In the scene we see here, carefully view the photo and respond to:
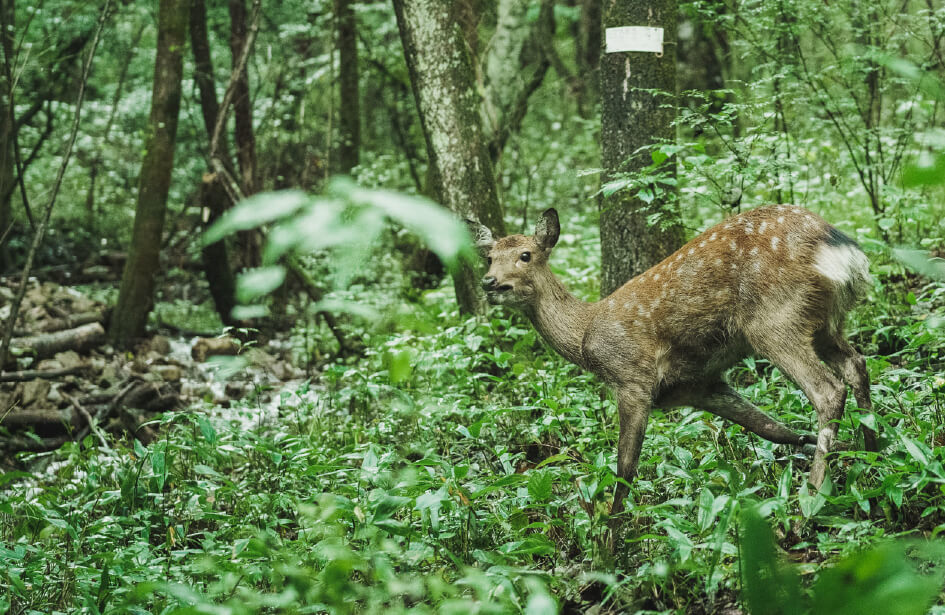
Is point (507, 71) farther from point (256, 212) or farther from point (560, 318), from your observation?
point (256, 212)

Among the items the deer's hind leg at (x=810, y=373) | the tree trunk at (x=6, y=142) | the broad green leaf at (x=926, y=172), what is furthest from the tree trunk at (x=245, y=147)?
the broad green leaf at (x=926, y=172)

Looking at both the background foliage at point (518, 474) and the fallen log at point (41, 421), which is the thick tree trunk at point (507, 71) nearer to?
the background foliage at point (518, 474)

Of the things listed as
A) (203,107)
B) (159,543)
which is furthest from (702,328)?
(203,107)

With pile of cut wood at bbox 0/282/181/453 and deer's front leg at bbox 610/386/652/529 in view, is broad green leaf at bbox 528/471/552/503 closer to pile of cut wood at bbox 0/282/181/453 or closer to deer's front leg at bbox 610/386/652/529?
deer's front leg at bbox 610/386/652/529

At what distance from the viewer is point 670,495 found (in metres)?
3.94

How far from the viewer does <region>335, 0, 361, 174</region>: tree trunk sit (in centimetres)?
1270

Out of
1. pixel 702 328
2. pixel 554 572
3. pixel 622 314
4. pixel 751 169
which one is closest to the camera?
pixel 554 572

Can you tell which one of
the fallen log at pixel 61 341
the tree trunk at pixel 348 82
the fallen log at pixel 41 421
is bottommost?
the fallen log at pixel 41 421

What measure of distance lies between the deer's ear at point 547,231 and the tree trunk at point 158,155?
6.56m

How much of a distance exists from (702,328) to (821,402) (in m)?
0.65

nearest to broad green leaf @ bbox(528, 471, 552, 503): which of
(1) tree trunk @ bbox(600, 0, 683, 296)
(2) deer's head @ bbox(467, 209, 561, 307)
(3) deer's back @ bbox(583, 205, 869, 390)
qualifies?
(3) deer's back @ bbox(583, 205, 869, 390)

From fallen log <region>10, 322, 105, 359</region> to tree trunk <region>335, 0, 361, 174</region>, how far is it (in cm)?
442

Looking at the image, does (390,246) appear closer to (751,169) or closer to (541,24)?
(541,24)

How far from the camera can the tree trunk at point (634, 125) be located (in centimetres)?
576
